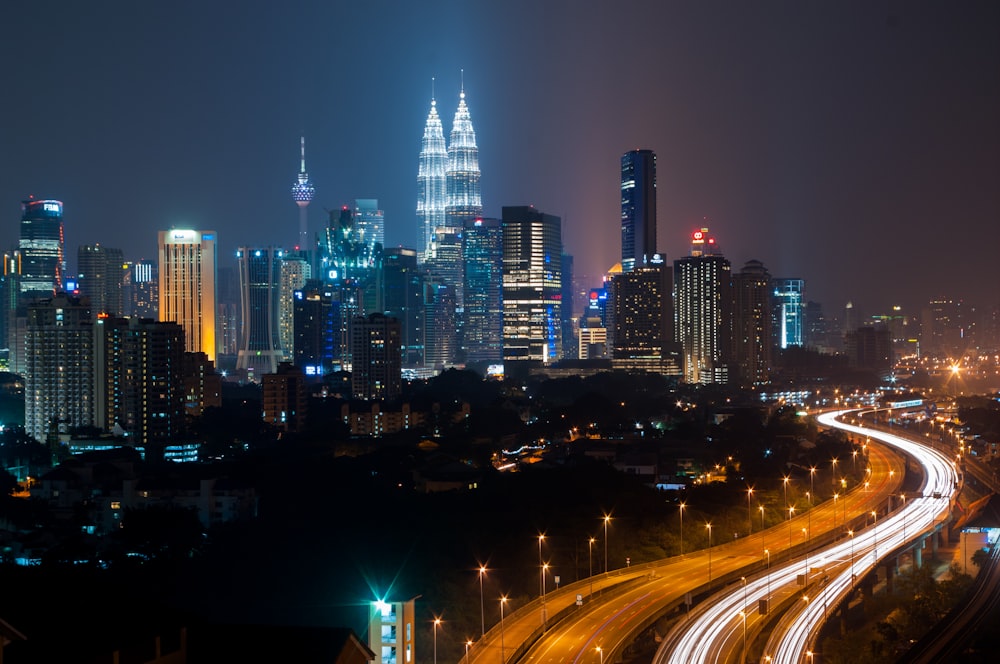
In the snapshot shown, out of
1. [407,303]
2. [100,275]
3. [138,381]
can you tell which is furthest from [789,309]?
[138,381]

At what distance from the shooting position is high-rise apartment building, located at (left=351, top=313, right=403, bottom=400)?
4419 centimetres

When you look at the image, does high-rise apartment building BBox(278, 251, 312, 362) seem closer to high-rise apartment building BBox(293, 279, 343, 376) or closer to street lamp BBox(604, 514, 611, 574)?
high-rise apartment building BBox(293, 279, 343, 376)

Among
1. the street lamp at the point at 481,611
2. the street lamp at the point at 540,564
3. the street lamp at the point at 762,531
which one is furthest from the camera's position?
the street lamp at the point at 762,531

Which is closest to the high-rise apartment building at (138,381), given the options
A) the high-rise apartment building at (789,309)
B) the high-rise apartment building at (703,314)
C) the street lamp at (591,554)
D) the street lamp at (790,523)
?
the street lamp at (790,523)

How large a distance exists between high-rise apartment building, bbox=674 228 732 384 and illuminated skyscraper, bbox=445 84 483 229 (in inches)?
914

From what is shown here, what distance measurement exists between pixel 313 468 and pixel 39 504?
4.77 m

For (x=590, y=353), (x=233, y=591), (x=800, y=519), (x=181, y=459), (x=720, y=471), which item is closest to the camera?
(x=233, y=591)

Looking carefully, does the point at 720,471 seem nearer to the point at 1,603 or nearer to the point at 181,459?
the point at 181,459

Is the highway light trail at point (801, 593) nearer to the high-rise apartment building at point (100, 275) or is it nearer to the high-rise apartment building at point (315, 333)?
the high-rise apartment building at point (315, 333)

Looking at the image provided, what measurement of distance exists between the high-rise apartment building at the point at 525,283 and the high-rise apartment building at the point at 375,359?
66.7 ft

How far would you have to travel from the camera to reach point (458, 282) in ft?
258

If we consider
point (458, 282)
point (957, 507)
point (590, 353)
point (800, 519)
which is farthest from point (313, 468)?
point (458, 282)

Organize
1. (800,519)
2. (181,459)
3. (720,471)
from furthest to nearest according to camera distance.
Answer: (181,459)
(720,471)
(800,519)

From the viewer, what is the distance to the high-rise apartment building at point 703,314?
203 feet
